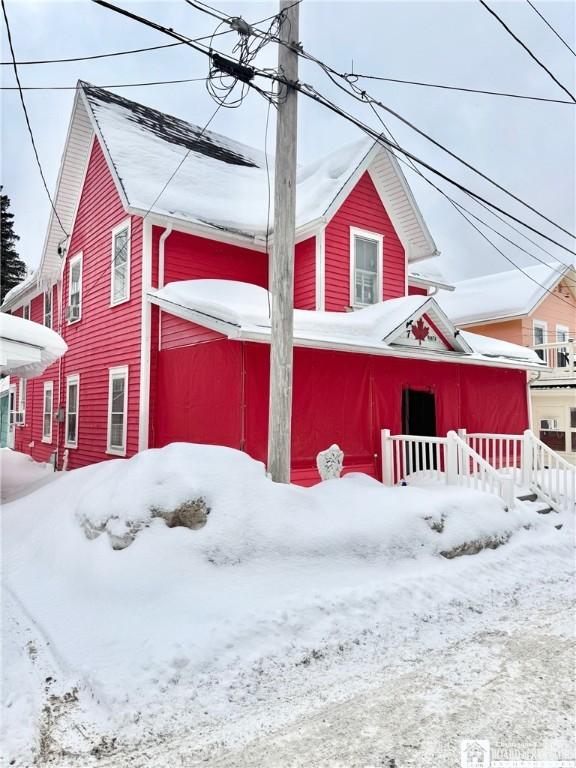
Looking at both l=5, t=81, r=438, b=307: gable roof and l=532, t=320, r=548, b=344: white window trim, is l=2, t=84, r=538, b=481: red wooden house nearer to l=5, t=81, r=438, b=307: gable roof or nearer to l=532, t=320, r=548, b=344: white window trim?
l=5, t=81, r=438, b=307: gable roof

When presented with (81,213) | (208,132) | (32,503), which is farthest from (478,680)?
(208,132)

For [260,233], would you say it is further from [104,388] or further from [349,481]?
[349,481]

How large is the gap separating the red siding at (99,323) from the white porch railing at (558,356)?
10667mm

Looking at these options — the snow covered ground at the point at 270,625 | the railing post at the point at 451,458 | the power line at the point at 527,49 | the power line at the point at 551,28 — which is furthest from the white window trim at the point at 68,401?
the power line at the point at 551,28

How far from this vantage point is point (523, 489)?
9609mm

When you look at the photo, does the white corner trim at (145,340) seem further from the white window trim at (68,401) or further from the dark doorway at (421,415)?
the dark doorway at (421,415)

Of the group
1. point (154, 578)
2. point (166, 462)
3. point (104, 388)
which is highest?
point (104, 388)

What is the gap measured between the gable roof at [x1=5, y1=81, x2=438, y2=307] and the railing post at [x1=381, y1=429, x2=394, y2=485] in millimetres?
5156

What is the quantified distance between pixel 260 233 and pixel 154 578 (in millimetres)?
Answer: 9647

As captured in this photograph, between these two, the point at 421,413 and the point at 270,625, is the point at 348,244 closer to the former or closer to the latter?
the point at 421,413

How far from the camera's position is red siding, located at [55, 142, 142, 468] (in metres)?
11.8

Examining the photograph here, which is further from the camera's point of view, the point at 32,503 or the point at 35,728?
the point at 32,503

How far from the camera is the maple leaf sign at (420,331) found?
10430mm

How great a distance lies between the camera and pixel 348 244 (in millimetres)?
12781
